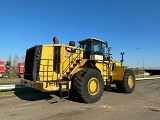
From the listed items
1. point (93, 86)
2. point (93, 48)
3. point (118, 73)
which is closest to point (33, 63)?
point (93, 86)

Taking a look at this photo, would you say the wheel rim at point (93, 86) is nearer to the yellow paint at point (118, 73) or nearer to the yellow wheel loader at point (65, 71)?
the yellow wheel loader at point (65, 71)

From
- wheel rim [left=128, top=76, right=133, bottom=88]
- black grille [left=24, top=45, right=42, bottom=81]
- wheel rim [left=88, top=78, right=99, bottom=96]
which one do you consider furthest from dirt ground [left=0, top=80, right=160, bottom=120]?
wheel rim [left=128, top=76, right=133, bottom=88]

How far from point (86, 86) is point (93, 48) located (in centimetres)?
286

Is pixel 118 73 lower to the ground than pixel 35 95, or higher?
higher

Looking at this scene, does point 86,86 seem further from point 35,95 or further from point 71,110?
point 35,95

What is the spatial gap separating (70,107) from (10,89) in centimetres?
631

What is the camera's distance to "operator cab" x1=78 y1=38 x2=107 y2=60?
497 inches

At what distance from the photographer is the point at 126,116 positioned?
8.43 metres

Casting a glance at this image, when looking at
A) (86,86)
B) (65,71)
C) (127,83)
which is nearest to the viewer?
(86,86)

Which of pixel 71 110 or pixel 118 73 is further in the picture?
pixel 118 73

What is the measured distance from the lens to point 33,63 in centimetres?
1098

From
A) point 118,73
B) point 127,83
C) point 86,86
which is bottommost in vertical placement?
point 127,83

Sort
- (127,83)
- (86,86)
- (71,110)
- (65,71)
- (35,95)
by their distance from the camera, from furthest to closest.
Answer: (127,83) < (35,95) < (65,71) < (86,86) < (71,110)

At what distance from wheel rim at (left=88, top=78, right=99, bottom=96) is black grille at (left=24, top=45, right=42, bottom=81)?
247 cm
